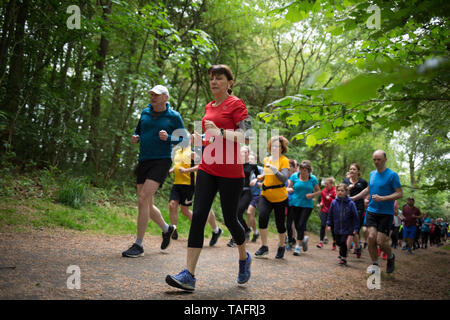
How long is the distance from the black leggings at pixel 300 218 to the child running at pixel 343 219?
0.61m

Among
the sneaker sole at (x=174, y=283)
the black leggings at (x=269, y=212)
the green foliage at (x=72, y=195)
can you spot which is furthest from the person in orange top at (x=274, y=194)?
the green foliage at (x=72, y=195)

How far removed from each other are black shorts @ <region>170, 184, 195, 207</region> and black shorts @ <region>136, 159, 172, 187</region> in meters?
2.08

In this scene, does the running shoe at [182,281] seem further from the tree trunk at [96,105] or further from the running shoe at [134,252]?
the tree trunk at [96,105]

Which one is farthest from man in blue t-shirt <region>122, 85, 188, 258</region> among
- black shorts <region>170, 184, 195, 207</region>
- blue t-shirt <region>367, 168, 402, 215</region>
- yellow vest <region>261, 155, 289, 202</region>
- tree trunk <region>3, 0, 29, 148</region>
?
tree trunk <region>3, 0, 29, 148</region>

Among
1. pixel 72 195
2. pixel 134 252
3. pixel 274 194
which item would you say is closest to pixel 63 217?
pixel 72 195

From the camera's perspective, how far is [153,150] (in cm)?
487

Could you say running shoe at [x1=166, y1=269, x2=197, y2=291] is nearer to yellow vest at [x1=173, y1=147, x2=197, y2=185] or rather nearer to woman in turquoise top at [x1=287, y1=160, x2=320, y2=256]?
yellow vest at [x1=173, y1=147, x2=197, y2=185]

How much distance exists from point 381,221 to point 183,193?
405cm

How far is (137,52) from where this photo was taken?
1221cm

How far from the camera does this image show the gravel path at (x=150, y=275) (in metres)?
3.04

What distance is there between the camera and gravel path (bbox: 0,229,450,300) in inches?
120

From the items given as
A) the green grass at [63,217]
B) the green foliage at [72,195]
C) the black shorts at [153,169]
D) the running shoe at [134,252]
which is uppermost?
the black shorts at [153,169]

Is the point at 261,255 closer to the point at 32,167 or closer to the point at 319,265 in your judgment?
the point at 319,265
